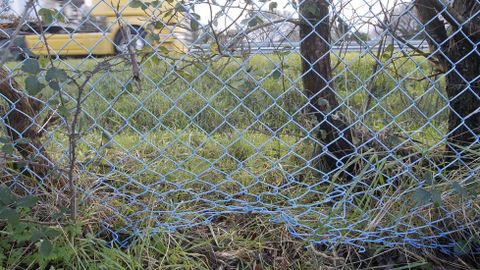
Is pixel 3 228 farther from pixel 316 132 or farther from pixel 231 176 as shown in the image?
pixel 316 132

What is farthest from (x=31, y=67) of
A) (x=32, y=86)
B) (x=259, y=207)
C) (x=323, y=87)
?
(x=323, y=87)

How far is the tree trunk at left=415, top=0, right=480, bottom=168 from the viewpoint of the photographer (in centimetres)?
202

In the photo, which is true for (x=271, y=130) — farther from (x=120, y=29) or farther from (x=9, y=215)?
(x=9, y=215)

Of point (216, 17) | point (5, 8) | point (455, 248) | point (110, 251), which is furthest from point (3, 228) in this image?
point (455, 248)

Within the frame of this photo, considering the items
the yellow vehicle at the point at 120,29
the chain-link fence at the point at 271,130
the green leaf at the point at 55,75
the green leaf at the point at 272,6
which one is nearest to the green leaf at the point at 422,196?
the chain-link fence at the point at 271,130

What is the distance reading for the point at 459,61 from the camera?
79.8 inches

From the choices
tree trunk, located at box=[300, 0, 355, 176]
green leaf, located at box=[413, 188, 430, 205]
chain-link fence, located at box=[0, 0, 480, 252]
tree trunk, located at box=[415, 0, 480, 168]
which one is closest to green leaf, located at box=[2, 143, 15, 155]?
chain-link fence, located at box=[0, 0, 480, 252]

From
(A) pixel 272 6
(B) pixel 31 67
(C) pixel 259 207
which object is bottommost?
(C) pixel 259 207

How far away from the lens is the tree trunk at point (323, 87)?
81.2 inches

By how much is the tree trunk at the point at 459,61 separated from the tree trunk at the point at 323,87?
0.39 meters

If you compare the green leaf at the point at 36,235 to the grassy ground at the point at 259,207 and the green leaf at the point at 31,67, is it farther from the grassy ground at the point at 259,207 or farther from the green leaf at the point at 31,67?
the green leaf at the point at 31,67

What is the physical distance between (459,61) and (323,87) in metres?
0.54

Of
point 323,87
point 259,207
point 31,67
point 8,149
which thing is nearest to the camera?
point 31,67

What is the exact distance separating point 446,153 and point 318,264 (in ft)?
2.45
